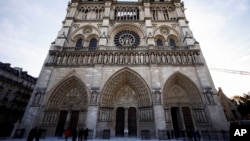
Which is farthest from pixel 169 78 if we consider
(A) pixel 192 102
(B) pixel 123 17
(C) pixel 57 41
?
(C) pixel 57 41

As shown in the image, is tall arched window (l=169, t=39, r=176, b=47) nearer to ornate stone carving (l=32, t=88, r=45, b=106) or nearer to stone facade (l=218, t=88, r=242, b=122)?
stone facade (l=218, t=88, r=242, b=122)

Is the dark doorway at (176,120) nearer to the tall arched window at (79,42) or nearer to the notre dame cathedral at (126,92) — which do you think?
the notre dame cathedral at (126,92)

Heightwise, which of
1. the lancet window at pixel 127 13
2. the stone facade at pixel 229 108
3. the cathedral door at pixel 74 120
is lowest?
the cathedral door at pixel 74 120

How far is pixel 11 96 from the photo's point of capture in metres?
15.3

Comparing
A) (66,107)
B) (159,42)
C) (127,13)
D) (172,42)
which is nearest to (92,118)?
(66,107)

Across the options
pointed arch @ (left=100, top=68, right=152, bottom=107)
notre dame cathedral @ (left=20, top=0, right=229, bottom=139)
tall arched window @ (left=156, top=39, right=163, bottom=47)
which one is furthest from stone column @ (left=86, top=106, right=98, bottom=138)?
tall arched window @ (left=156, top=39, right=163, bottom=47)

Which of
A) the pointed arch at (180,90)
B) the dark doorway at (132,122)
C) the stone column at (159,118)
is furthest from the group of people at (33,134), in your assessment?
the pointed arch at (180,90)

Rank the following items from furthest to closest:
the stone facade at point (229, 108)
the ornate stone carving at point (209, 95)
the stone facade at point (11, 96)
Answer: the stone facade at point (229, 108) < the stone facade at point (11, 96) < the ornate stone carving at point (209, 95)

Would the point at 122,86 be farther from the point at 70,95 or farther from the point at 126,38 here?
the point at 126,38

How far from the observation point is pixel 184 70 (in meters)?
12.1

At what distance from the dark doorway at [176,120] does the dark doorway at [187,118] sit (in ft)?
1.84

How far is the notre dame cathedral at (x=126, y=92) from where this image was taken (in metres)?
10.1

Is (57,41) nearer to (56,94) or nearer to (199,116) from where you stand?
(56,94)

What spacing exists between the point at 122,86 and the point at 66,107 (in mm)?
6000
